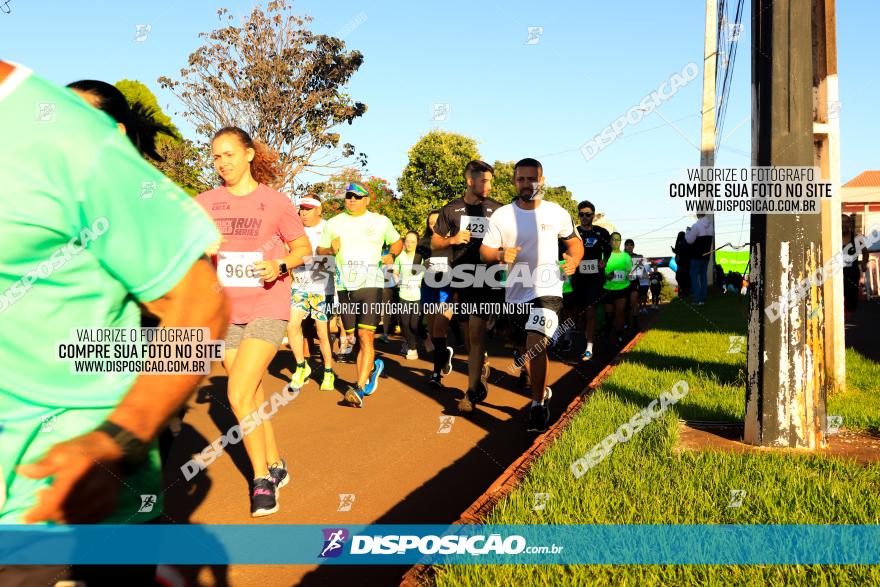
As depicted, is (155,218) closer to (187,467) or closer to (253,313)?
(253,313)

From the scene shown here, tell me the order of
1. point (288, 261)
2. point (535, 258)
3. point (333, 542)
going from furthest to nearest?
point (535, 258)
point (288, 261)
point (333, 542)

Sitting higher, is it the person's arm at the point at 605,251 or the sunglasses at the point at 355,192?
the sunglasses at the point at 355,192

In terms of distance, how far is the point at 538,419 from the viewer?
6.89 m

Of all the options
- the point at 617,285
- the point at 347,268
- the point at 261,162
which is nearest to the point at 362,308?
the point at 347,268

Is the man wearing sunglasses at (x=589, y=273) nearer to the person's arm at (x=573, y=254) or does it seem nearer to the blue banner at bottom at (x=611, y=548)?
the person's arm at (x=573, y=254)

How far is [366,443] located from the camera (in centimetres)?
662

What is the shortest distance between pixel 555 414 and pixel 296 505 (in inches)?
139

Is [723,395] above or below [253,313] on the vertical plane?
below

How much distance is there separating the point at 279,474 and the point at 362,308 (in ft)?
11.6

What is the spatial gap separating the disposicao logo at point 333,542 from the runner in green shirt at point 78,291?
268 centimetres

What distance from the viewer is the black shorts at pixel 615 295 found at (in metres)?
13.9

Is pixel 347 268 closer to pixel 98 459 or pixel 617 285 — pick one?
pixel 617 285

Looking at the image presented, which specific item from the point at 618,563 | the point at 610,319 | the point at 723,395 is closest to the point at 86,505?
the point at 618,563

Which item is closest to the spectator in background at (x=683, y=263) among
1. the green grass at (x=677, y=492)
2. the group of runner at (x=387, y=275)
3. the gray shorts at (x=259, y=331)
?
the group of runner at (x=387, y=275)
